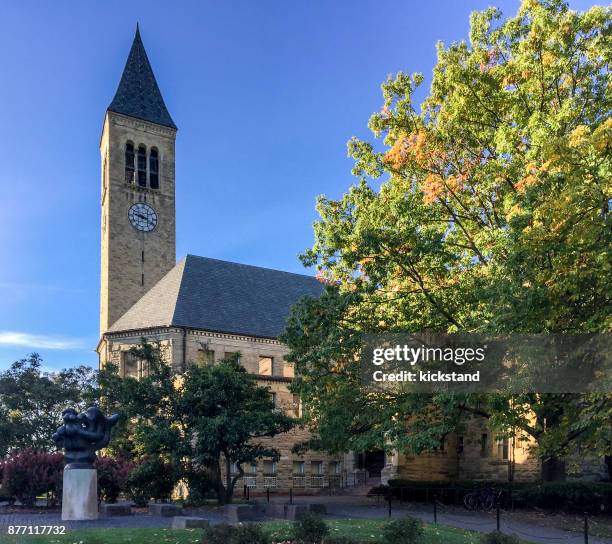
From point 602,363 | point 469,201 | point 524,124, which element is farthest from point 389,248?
point 602,363

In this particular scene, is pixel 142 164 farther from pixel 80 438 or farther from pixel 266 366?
pixel 80 438

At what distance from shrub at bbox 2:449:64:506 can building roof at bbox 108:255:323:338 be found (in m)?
14.5

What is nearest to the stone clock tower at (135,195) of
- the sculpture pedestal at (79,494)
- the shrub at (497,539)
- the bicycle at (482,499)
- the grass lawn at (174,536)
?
the sculpture pedestal at (79,494)

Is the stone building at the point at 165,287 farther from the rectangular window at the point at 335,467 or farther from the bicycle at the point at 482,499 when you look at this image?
the bicycle at the point at 482,499

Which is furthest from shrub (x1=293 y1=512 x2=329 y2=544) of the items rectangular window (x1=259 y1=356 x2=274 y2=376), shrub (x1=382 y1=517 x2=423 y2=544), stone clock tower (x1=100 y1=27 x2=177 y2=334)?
stone clock tower (x1=100 y1=27 x2=177 y2=334)

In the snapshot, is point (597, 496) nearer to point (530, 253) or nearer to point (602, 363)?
point (602, 363)

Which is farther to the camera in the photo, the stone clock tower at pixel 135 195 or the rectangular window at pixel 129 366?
the stone clock tower at pixel 135 195

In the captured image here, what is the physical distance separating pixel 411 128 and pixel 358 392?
9.93 metres

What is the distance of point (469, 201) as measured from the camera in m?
24.6

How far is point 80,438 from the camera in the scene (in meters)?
22.3

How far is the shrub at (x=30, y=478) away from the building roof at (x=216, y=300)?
14.5 meters

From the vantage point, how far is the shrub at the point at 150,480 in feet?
90.4

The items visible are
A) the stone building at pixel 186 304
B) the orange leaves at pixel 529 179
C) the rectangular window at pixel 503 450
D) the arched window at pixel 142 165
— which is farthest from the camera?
the arched window at pixel 142 165

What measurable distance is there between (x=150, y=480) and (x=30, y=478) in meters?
4.70
